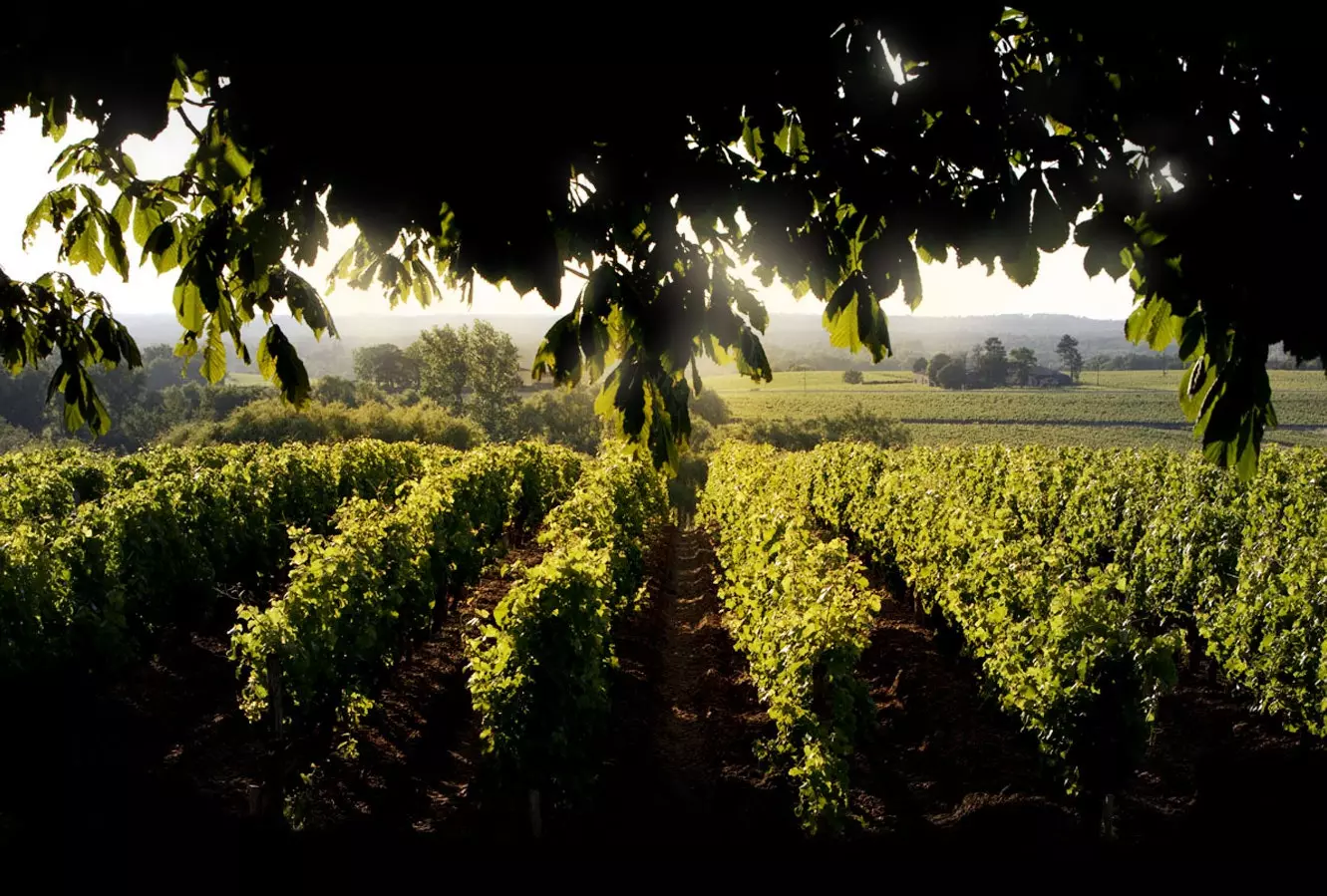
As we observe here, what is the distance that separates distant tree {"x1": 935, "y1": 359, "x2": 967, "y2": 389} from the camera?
99000 millimetres

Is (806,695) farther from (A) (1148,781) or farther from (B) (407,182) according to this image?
(B) (407,182)

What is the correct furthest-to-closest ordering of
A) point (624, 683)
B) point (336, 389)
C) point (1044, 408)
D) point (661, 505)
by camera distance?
point (1044, 408) → point (336, 389) → point (661, 505) → point (624, 683)

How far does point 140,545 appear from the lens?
361 inches

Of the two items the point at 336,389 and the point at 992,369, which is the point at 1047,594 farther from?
the point at 992,369

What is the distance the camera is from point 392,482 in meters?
18.6

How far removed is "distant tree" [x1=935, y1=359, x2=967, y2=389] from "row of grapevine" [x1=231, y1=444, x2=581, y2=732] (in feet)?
316

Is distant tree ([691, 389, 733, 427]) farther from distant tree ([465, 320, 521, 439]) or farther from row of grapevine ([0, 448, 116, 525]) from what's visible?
row of grapevine ([0, 448, 116, 525])

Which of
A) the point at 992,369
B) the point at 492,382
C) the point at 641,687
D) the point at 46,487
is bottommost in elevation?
the point at 641,687

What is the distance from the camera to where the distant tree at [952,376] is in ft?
325

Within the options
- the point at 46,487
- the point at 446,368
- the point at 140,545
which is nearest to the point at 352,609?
the point at 140,545

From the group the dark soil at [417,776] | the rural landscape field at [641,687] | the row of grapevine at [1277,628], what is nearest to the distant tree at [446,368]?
the rural landscape field at [641,687]

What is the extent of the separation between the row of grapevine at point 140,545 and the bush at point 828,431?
4253 centimetres

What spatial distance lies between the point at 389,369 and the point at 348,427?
64.5 m

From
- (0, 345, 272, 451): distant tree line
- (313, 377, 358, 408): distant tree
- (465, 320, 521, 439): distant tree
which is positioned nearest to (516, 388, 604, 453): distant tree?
(465, 320, 521, 439): distant tree
